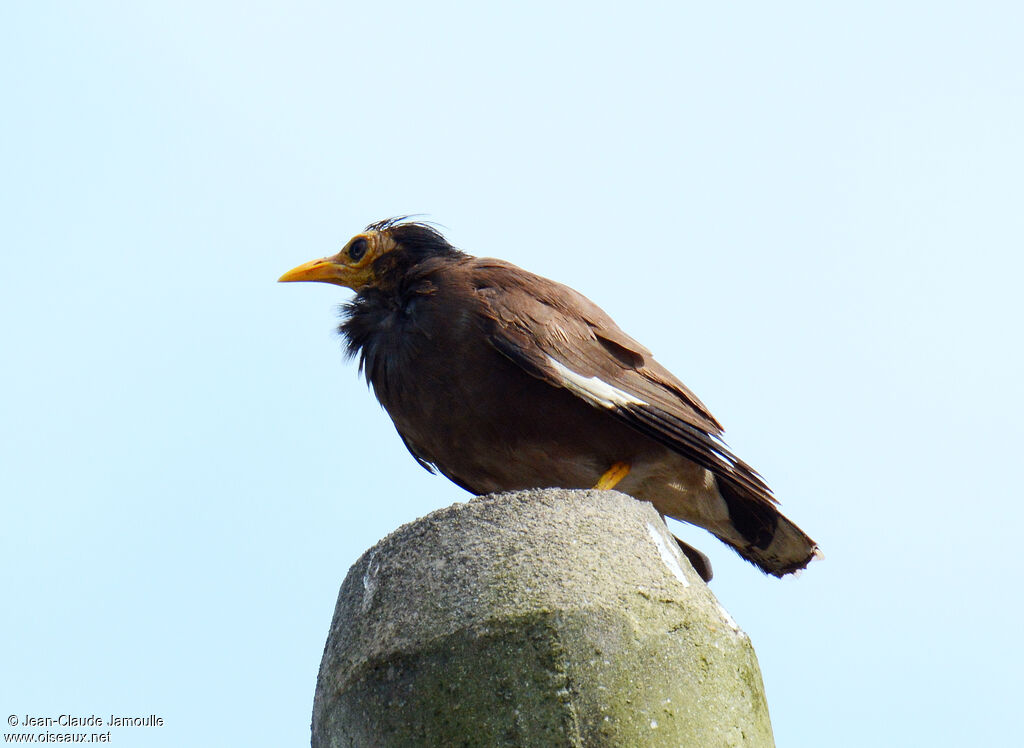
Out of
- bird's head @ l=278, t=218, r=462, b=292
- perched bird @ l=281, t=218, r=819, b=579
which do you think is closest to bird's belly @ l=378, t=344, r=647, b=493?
perched bird @ l=281, t=218, r=819, b=579

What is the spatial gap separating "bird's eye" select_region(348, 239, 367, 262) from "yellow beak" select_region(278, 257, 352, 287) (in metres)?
0.09

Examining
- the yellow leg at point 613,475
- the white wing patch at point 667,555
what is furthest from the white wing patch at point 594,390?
the white wing patch at point 667,555

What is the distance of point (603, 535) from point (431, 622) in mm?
613

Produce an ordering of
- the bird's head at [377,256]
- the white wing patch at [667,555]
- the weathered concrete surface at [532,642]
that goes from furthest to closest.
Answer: the bird's head at [377,256] → the white wing patch at [667,555] → the weathered concrete surface at [532,642]

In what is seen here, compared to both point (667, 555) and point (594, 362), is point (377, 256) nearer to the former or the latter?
point (594, 362)

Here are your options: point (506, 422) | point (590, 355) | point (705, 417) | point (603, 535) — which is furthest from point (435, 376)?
point (603, 535)

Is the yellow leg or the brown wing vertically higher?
the brown wing

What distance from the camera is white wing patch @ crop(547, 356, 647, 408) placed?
5.86 m

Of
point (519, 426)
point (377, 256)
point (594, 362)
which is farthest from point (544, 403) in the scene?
point (377, 256)

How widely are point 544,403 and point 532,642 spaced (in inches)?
112

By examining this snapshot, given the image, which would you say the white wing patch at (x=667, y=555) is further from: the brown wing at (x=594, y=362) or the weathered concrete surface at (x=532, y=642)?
the brown wing at (x=594, y=362)

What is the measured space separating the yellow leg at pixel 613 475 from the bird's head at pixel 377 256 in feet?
5.80

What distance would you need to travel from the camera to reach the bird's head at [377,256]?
7043mm

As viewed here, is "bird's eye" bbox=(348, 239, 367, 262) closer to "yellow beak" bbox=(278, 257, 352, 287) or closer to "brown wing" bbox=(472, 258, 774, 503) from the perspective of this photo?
"yellow beak" bbox=(278, 257, 352, 287)
